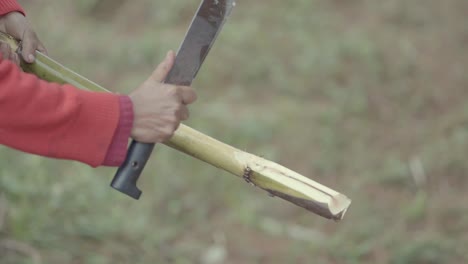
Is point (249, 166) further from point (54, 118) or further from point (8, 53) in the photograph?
point (8, 53)

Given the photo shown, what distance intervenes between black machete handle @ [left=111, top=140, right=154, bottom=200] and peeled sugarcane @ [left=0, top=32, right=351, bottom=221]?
0.38ft

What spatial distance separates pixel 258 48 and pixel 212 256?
79.6 inches

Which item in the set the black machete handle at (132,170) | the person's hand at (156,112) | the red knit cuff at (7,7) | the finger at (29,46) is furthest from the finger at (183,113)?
the red knit cuff at (7,7)

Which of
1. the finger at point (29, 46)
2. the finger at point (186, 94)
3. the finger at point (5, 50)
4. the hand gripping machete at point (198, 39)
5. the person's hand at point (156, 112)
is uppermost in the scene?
the hand gripping machete at point (198, 39)

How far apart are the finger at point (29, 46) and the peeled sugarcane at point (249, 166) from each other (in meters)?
0.02

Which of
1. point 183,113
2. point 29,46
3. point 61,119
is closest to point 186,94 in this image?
point 183,113

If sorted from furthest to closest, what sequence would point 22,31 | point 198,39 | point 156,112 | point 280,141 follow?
point 280,141 → point 22,31 → point 198,39 → point 156,112

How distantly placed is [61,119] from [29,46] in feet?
1.14

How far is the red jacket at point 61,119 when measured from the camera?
171 centimetres

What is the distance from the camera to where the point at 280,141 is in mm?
4402

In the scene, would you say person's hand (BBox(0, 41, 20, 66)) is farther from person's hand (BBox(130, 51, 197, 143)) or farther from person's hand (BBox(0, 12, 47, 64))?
person's hand (BBox(130, 51, 197, 143))

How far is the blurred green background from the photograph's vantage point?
352 cm

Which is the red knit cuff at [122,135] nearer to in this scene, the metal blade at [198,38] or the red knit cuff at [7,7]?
the metal blade at [198,38]

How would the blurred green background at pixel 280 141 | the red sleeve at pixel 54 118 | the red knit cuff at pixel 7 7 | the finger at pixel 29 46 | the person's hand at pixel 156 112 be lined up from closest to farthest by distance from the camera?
the red sleeve at pixel 54 118 < the person's hand at pixel 156 112 < the finger at pixel 29 46 < the red knit cuff at pixel 7 7 < the blurred green background at pixel 280 141
